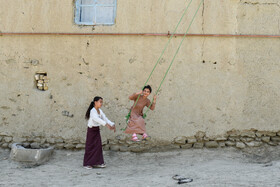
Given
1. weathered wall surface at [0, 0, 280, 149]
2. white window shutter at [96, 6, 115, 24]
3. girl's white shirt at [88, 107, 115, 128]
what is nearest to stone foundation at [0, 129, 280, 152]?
weathered wall surface at [0, 0, 280, 149]

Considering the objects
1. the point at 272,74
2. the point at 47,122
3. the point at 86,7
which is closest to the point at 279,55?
the point at 272,74

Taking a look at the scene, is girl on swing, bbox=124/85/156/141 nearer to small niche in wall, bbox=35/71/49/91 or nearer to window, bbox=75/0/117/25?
window, bbox=75/0/117/25

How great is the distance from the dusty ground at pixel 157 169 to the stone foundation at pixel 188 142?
0.12 meters

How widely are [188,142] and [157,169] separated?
0.97 metres

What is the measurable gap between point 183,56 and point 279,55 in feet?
5.88

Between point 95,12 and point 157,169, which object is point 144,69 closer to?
point 95,12

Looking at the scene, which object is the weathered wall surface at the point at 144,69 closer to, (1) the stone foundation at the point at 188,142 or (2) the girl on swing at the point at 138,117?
(1) the stone foundation at the point at 188,142

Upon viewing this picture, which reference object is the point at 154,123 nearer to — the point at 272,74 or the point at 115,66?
the point at 115,66

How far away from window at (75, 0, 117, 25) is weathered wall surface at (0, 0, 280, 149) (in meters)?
0.18

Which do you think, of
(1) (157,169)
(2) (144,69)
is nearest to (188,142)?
(1) (157,169)

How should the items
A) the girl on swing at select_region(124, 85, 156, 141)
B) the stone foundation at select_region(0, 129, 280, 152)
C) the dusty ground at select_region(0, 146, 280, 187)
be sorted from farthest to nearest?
the stone foundation at select_region(0, 129, 280, 152) → the girl on swing at select_region(124, 85, 156, 141) → the dusty ground at select_region(0, 146, 280, 187)

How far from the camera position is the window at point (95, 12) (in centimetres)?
691

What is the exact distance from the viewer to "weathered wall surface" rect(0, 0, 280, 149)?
6.47 metres

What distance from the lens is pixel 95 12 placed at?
7.00 metres
